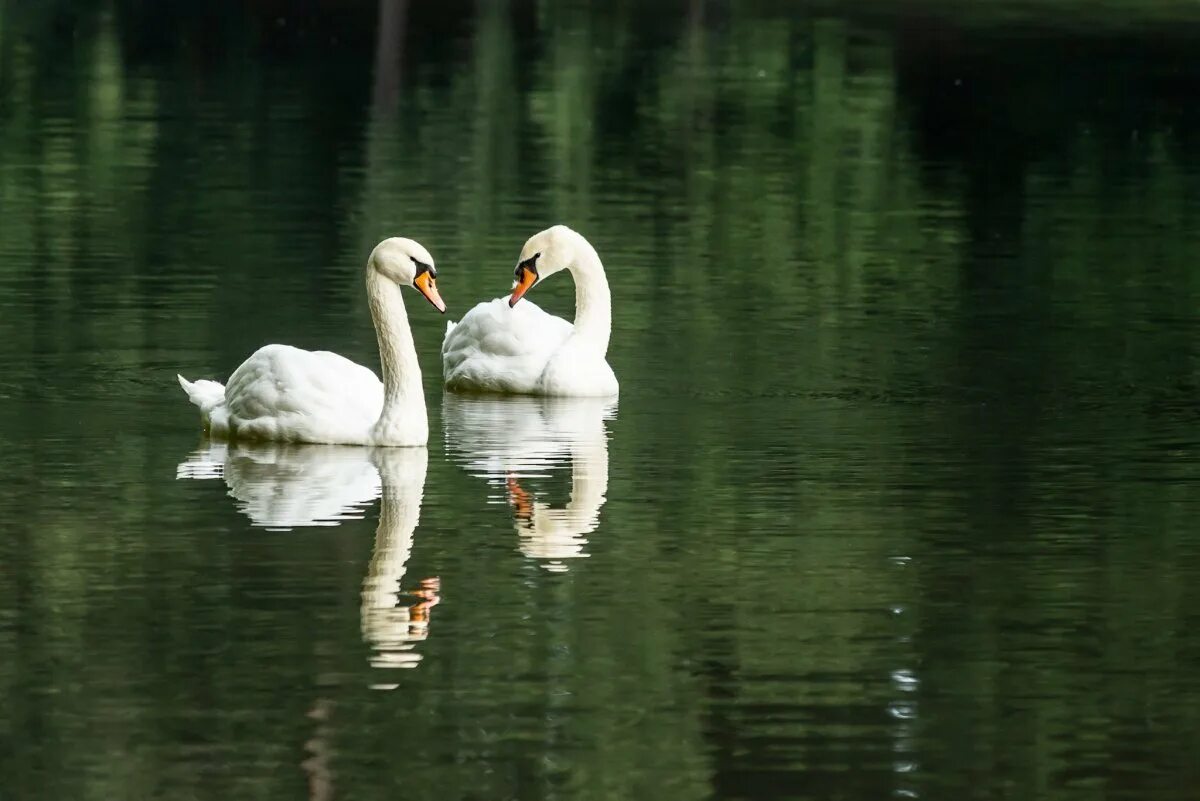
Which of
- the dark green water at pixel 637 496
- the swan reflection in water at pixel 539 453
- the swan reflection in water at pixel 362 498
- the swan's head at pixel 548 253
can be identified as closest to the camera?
the dark green water at pixel 637 496

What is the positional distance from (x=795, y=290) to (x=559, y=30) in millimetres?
39886

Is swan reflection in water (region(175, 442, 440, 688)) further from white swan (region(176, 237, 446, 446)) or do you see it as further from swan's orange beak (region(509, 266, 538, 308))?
swan's orange beak (region(509, 266, 538, 308))

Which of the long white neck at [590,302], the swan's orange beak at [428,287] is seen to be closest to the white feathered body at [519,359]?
the long white neck at [590,302]

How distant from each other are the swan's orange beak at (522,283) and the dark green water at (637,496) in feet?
2.66

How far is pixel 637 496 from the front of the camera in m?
14.7

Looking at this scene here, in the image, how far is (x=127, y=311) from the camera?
21.9 meters

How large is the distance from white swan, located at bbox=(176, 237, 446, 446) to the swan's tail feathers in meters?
0.06

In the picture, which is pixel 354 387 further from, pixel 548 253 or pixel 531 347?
pixel 548 253

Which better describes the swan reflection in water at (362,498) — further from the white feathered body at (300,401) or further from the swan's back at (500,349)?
the swan's back at (500,349)

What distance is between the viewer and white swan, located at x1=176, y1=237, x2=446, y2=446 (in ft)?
53.3

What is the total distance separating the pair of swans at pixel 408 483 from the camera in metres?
12.2

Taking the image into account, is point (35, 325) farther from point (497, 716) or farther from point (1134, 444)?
point (497, 716)

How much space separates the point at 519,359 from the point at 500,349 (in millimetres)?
155

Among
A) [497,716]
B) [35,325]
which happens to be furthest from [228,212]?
[497,716]
